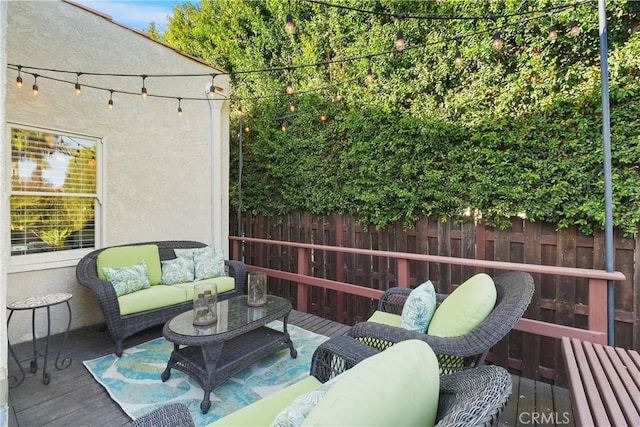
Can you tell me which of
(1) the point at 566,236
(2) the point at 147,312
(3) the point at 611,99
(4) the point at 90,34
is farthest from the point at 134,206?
(3) the point at 611,99

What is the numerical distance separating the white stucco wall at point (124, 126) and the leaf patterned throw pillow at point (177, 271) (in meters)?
0.68

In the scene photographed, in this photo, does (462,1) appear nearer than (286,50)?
Yes

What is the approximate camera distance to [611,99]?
8.98 ft

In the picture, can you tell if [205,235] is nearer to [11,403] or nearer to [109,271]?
[109,271]

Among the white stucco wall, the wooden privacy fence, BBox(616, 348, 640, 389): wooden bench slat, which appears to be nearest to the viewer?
BBox(616, 348, 640, 389): wooden bench slat

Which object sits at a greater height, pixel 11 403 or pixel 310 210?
pixel 310 210

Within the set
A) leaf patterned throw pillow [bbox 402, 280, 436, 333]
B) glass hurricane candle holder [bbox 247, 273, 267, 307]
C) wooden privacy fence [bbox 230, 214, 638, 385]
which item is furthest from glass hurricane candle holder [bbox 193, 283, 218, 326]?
wooden privacy fence [bbox 230, 214, 638, 385]

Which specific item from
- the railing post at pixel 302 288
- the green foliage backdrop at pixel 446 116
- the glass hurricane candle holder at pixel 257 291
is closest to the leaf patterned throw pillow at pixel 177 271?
the glass hurricane candle holder at pixel 257 291

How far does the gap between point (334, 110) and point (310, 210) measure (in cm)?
158

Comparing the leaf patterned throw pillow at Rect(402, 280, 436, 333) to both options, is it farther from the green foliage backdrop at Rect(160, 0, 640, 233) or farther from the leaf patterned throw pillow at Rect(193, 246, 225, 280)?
the leaf patterned throw pillow at Rect(193, 246, 225, 280)

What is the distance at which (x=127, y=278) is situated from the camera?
324 cm

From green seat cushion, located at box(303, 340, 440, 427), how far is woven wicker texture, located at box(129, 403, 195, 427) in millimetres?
763

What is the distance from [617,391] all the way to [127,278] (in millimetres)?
3810

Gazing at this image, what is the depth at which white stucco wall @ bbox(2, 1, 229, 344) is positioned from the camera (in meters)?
3.27
